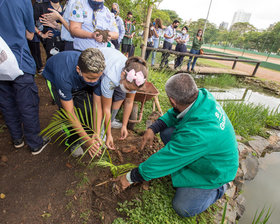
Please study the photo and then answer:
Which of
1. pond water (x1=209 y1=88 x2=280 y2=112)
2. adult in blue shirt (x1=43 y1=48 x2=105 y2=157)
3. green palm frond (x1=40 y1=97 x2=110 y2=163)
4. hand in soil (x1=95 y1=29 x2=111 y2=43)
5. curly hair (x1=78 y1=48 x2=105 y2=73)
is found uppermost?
hand in soil (x1=95 y1=29 x2=111 y2=43)

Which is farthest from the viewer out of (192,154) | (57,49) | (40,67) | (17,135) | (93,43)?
(40,67)

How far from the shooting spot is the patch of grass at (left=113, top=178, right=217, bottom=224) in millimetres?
1566

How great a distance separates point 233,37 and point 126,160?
47.7m

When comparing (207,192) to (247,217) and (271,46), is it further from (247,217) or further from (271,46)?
(271,46)

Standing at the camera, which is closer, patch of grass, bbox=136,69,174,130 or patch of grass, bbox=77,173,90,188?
patch of grass, bbox=77,173,90,188

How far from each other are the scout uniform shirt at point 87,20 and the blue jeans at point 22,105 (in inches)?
36.0

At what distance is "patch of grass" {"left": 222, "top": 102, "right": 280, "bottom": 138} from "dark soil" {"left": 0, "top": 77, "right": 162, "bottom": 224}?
252 centimetres

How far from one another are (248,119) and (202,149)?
3.21 metres

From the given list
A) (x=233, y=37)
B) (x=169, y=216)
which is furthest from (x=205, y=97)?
(x=233, y=37)

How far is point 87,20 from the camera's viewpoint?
7.45ft

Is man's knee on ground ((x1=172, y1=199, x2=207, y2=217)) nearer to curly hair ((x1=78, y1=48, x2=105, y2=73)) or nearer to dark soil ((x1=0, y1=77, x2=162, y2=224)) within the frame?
dark soil ((x1=0, y1=77, x2=162, y2=224))

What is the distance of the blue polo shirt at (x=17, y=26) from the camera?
4.86ft

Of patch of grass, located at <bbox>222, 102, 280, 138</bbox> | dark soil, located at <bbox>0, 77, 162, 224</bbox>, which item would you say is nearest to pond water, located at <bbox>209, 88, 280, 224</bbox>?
patch of grass, located at <bbox>222, 102, 280, 138</bbox>

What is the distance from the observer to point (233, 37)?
39.8 meters
